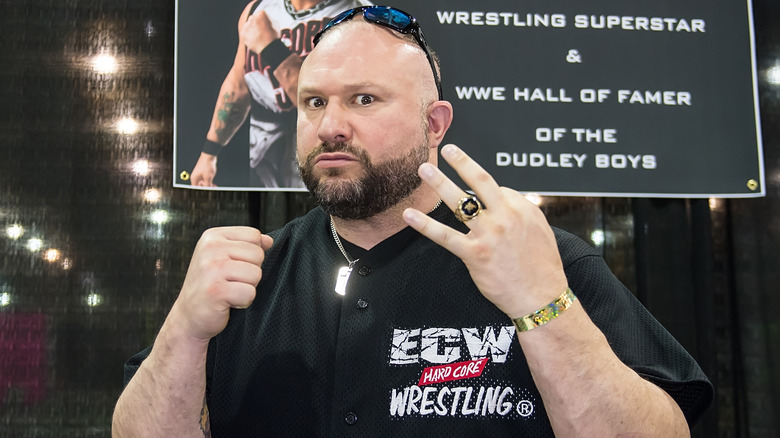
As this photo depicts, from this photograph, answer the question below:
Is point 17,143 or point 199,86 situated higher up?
point 199,86

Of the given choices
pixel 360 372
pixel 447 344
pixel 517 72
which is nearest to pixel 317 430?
pixel 360 372

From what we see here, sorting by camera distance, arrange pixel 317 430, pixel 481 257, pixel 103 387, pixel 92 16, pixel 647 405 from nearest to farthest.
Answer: pixel 481 257 → pixel 647 405 → pixel 317 430 → pixel 103 387 → pixel 92 16

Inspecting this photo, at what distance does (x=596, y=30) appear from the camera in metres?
2.04

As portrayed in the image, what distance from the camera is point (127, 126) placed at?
77.9 inches

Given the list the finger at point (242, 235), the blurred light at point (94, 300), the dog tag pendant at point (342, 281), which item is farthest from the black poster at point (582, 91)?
the finger at point (242, 235)

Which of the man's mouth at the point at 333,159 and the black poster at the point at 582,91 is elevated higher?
the black poster at the point at 582,91

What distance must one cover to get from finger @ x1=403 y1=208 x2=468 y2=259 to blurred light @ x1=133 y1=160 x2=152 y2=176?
1.32 meters

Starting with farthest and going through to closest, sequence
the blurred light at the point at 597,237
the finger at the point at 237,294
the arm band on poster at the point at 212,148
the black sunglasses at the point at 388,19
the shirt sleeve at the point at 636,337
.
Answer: the blurred light at the point at 597,237, the arm band on poster at the point at 212,148, the black sunglasses at the point at 388,19, the shirt sleeve at the point at 636,337, the finger at the point at 237,294

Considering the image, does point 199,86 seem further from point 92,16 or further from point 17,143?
point 17,143

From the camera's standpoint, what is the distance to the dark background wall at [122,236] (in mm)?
1907

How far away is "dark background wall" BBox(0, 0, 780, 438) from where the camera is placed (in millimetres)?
1907

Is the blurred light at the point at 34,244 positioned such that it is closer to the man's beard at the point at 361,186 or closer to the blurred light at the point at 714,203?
the man's beard at the point at 361,186

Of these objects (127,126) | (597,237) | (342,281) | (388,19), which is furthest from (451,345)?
(127,126)

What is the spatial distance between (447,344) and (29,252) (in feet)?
4.59
